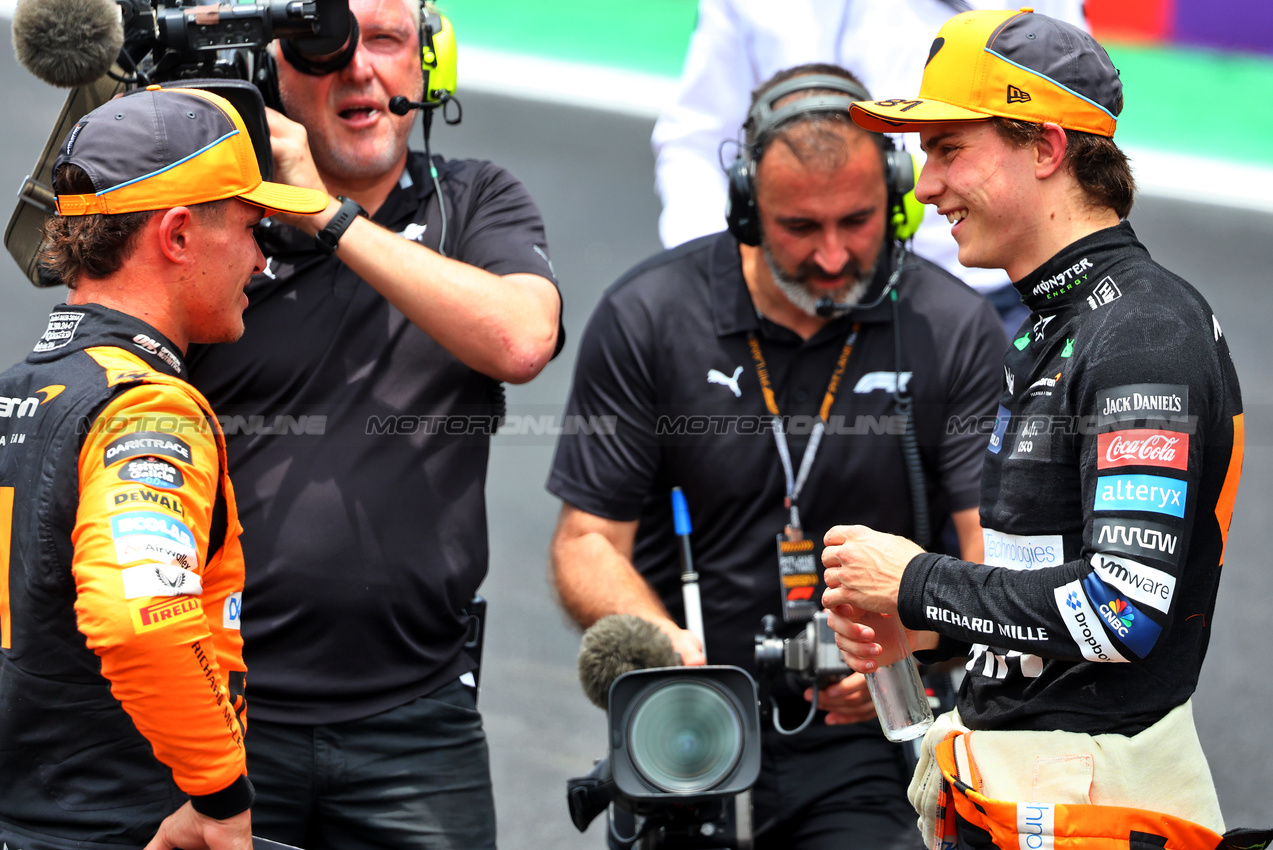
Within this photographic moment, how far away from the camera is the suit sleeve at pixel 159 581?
1910 millimetres

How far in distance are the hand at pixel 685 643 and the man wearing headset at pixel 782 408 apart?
3cm

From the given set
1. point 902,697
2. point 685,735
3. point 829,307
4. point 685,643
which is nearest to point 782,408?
point 829,307

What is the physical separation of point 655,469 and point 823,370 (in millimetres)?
473

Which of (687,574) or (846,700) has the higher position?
(687,574)

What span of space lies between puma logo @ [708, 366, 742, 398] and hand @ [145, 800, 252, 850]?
1.57 m

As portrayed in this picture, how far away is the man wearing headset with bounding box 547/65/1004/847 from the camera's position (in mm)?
3131

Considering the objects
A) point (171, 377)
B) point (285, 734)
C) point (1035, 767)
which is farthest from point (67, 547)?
point (1035, 767)

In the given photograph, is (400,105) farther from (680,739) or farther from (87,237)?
(680,739)

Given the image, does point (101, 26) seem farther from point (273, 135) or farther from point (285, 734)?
point (285, 734)

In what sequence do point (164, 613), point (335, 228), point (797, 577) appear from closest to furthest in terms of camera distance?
point (164, 613) < point (335, 228) < point (797, 577)

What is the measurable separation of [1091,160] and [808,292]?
1165 mm

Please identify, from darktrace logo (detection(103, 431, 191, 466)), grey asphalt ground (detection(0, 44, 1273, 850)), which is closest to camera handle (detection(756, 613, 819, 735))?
grey asphalt ground (detection(0, 44, 1273, 850))

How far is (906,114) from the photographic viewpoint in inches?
83.4

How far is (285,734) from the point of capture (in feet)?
8.84
